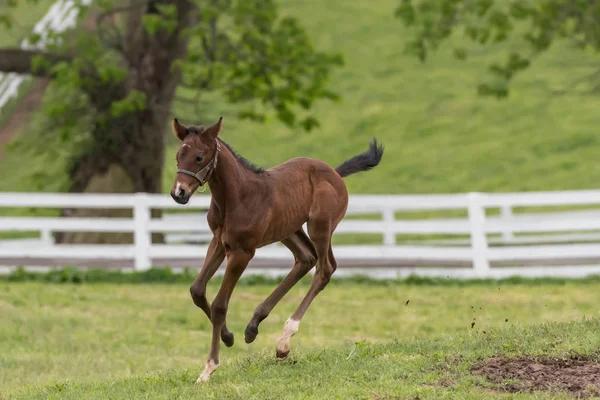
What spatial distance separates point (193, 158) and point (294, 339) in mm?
5633

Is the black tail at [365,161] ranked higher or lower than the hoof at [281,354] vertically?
higher

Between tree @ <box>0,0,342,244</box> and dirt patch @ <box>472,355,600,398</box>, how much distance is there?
11.2 metres

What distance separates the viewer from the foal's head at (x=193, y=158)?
6656mm

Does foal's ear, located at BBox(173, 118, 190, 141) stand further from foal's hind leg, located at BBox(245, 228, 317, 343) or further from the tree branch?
the tree branch

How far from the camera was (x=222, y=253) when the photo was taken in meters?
7.38

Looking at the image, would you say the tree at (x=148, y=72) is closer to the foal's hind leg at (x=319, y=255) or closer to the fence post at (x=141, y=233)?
the fence post at (x=141, y=233)

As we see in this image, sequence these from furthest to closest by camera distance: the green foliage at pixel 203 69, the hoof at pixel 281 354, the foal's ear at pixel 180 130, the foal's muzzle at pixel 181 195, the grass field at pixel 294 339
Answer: the green foliage at pixel 203 69 → the hoof at pixel 281 354 → the grass field at pixel 294 339 → the foal's ear at pixel 180 130 → the foal's muzzle at pixel 181 195

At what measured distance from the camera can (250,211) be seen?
7305 millimetres

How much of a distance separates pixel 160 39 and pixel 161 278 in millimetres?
5695

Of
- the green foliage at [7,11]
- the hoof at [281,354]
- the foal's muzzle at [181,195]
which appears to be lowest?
the hoof at [281,354]

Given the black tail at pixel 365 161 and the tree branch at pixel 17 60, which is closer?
the black tail at pixel 365 161

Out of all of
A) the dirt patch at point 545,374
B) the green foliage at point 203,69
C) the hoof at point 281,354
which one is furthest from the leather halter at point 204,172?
the green foliage at point 203,69

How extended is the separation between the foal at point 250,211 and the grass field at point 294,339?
579 mm

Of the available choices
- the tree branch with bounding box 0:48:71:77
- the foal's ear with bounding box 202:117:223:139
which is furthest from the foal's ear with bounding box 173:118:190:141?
the tree branch with bounding box 0:48:71:77
